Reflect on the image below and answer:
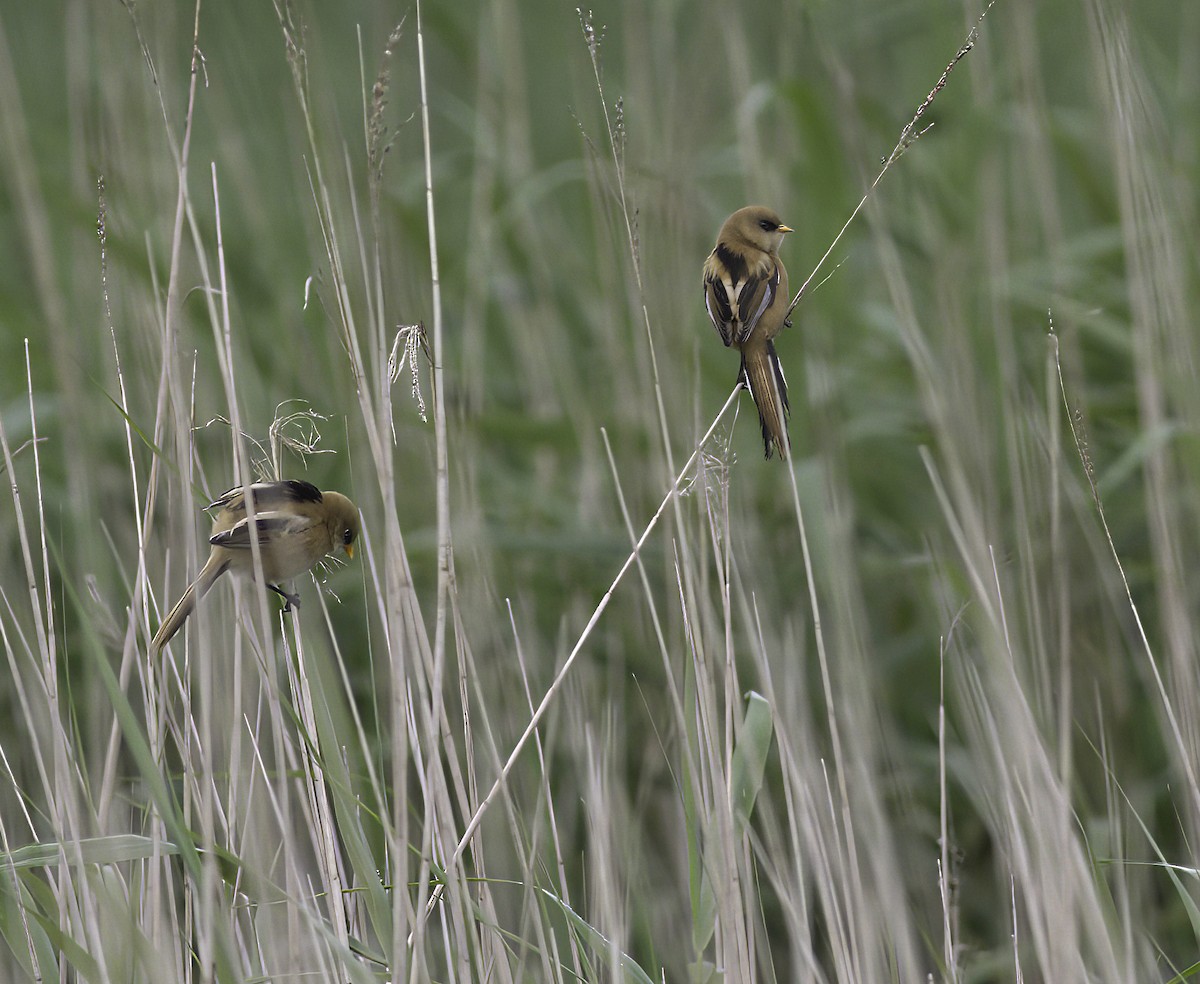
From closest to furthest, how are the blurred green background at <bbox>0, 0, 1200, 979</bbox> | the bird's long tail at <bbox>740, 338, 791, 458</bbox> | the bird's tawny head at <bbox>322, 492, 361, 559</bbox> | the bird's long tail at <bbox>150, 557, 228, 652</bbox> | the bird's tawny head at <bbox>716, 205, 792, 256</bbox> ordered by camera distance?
the bird's long tail at <bbox>150, 557, 228, 652</bbox>
the bird's tawny head at <bbox>322, 492, 361, 559</bbox>
the bird's long tail at <bbox>740, 338, 791, 458</bbox>
the bird's tawny head at <bbox>716, 205, 792, 256</bbox>
the blurred green background at <bbox>0, 0, 1200, 979</bbox>

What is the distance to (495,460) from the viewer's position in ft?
10.7

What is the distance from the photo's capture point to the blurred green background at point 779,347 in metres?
2.28

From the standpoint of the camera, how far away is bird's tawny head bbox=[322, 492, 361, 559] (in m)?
1.58

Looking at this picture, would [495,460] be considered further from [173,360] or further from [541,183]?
[173,360]

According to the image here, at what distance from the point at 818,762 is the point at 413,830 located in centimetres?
75

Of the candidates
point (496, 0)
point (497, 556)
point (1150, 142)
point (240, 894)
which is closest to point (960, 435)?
point (1150, 142)

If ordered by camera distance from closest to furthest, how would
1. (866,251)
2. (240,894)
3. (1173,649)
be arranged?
(240,894), (1173,649), (866,251)

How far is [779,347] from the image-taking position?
294 centimetres

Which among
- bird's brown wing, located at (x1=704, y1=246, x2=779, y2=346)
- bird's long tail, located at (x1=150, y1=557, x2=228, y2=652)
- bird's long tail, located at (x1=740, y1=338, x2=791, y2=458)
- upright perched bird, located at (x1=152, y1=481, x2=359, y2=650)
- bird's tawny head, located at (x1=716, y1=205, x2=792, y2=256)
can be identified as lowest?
bird's long tail, located at (x1=150, y1=557, x2=228, y2=652)

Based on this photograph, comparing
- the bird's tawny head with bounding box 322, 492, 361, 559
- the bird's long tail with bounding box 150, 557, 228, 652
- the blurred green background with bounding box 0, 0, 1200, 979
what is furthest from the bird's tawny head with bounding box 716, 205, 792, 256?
the bird's long tail with bounding box 150, 557, 228, 652

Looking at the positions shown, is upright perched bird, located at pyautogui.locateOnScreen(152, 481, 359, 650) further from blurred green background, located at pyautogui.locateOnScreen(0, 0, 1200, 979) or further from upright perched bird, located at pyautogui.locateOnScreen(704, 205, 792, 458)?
upright perched bird, located at pyautogui.locateOnScreen(704, 205, 792, 458)

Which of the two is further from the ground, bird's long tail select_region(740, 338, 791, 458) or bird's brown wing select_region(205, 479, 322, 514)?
bird's long tail select_region(740, 338, 791, 458)

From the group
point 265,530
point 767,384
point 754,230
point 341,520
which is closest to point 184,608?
point 265,530

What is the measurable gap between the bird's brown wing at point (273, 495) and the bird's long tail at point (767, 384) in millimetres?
649
